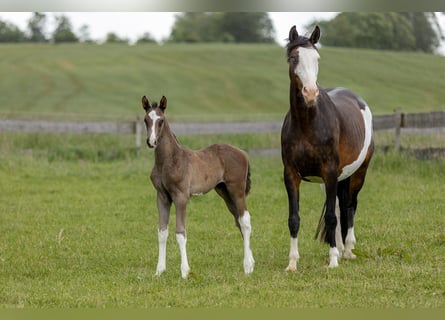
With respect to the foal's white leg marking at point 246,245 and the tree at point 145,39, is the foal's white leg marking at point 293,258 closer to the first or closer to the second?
the foal's white leg marking at point 246,245

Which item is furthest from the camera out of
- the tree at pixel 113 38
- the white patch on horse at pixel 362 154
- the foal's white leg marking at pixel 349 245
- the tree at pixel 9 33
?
the tree at pixel 113 38

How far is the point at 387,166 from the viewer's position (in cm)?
1158

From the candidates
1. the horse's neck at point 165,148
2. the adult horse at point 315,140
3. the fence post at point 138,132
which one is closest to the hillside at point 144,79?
the fence post at point 138,132

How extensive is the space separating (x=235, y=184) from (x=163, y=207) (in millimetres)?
681

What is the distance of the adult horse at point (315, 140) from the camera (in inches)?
248

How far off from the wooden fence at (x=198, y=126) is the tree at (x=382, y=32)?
209 centimetres

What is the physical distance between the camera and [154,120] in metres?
6.14

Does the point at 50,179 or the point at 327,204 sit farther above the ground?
the point at 327,204

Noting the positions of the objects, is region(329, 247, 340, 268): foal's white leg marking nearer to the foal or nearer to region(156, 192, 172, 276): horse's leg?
the foal

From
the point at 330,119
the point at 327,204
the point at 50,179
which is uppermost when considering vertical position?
the point at 330,119

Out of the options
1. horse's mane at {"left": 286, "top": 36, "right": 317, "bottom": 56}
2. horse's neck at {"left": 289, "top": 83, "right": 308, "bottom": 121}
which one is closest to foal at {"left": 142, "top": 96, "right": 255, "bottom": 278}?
horse's neck at {"left": 289, "top": 83, "right": 308, "bottom": 121}

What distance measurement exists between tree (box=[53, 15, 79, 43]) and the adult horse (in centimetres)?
1489

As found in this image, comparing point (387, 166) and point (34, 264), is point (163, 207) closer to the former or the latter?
point (34, 264)

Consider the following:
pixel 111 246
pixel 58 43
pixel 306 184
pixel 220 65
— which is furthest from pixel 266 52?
pixel 111 246
